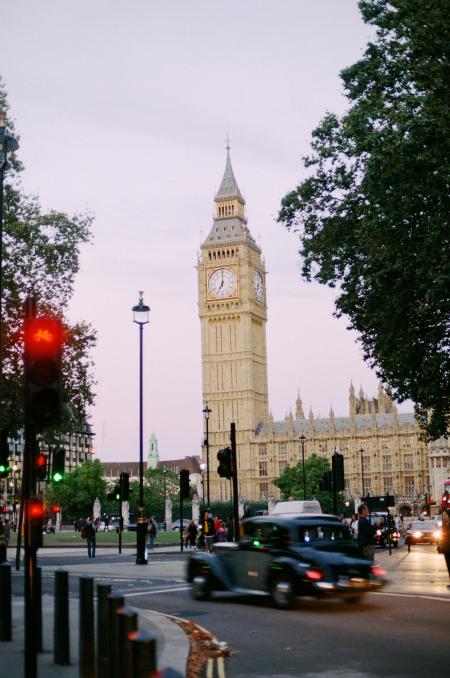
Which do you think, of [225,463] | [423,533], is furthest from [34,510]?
[423,533]

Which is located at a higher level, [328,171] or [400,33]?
[400,33]

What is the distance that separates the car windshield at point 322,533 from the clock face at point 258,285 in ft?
437

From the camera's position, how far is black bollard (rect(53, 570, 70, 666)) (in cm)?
870

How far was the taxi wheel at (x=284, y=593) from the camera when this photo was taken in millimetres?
13938

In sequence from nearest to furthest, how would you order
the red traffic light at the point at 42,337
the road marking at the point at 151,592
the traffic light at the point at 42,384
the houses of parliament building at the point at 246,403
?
the traffic light at the point at 42,384 → the red traffic light at the point at 42,337 → the road marking at the point at 151,592 → the houses of parliament building at the point at 246,403

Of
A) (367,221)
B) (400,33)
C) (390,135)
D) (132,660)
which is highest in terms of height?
(400,33)

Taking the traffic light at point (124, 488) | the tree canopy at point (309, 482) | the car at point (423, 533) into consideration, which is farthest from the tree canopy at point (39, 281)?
the tree canopy at point (309, 482)

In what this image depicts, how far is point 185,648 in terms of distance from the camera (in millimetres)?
9820

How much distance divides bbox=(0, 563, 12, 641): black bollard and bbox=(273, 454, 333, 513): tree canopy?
10678 cm

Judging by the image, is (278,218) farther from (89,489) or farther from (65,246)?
(89,489)

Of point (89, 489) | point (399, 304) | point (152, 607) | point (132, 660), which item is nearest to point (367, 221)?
point (399, 304)

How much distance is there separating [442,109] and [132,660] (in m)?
18.6

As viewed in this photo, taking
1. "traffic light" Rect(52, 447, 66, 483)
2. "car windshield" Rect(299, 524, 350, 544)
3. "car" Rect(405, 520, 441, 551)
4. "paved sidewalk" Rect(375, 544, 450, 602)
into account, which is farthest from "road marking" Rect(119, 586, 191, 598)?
"car" Rect(405, 520, 441, 551)

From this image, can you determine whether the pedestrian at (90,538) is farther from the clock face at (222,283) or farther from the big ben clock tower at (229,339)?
the clock face at (222,283)
